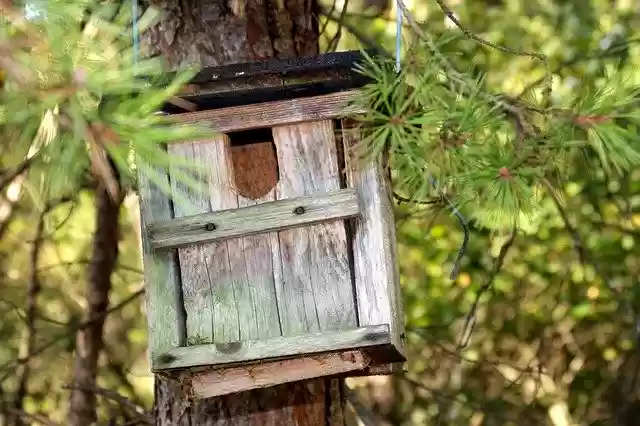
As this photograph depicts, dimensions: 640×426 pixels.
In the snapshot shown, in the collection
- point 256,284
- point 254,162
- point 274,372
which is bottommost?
point 274,372

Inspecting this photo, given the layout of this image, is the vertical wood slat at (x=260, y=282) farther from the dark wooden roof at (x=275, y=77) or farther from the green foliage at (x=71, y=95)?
the green foliage at (x=71, y=95)

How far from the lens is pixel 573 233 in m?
3.11

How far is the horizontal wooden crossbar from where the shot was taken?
187 centimetres

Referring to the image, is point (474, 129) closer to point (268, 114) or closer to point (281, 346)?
Result: point (268, 114)

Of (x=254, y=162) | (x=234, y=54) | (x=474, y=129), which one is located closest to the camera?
(x=474, y=129)

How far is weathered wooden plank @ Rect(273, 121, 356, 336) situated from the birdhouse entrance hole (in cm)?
10

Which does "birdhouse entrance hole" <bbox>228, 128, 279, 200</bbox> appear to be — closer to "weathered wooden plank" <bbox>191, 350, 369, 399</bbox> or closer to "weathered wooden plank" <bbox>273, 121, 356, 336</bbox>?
A: "weathered wooden plank" <bbox>273, 121, 356, 336</bbox>

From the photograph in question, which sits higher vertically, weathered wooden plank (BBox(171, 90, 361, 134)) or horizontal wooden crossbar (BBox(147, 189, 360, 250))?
weathered wooden plank (BBox(171, 90, 361, 134))

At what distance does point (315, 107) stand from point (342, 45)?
2.49 meters

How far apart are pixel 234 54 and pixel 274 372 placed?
83 cm

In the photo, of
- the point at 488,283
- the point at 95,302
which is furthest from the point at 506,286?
the point at 95,302

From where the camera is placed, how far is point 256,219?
1.89 m

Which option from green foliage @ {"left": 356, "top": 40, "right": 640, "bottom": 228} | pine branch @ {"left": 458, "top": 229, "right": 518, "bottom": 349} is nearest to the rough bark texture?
pine branch @ {"left": 458, "top": 229, "right": 518, "bottom": 349}

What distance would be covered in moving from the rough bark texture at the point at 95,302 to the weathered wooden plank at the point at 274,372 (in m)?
1.24
